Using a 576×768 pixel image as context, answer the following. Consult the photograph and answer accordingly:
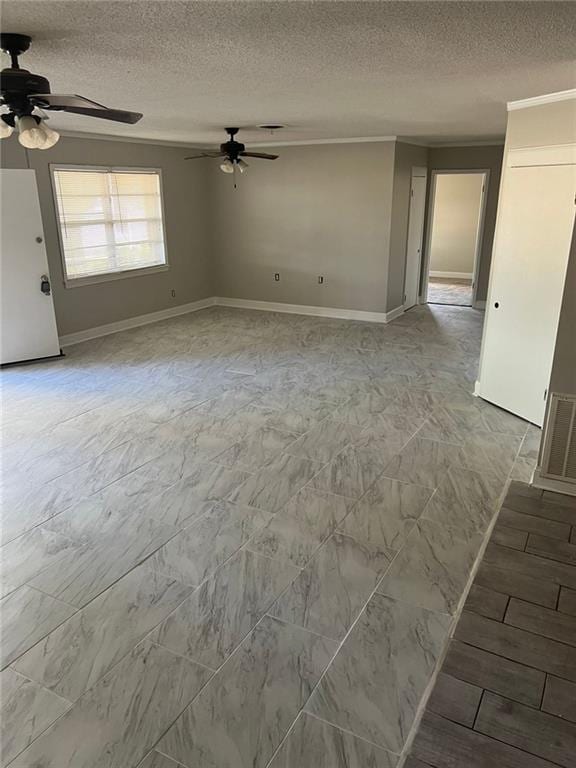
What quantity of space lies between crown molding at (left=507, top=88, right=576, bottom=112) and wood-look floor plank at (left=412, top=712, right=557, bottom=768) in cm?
382

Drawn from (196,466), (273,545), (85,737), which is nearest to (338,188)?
(196,466)

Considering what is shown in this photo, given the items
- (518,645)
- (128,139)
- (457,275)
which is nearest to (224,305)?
(128,139)

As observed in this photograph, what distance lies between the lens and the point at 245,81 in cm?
335

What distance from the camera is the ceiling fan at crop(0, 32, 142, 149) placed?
2.44 meters

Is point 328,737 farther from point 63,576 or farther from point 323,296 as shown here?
point 323,296

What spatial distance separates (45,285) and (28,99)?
3859 mm

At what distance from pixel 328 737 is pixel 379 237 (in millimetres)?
6575

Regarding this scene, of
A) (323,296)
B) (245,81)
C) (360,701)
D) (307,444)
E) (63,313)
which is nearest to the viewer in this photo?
(360,701)

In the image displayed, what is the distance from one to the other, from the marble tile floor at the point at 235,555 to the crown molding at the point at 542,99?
7.92 feet

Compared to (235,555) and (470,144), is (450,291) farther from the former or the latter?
(235,555)

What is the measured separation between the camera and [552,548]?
2.97 meters

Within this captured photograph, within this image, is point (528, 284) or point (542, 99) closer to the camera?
point (542, 99)

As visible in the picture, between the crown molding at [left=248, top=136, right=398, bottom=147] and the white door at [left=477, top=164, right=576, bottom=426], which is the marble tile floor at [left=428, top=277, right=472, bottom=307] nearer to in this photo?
the crown molding at [left=248, top=136, right=398, bottom=147]

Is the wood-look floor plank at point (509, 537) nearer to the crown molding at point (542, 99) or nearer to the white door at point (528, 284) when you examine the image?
the white door at point (528, 284)
